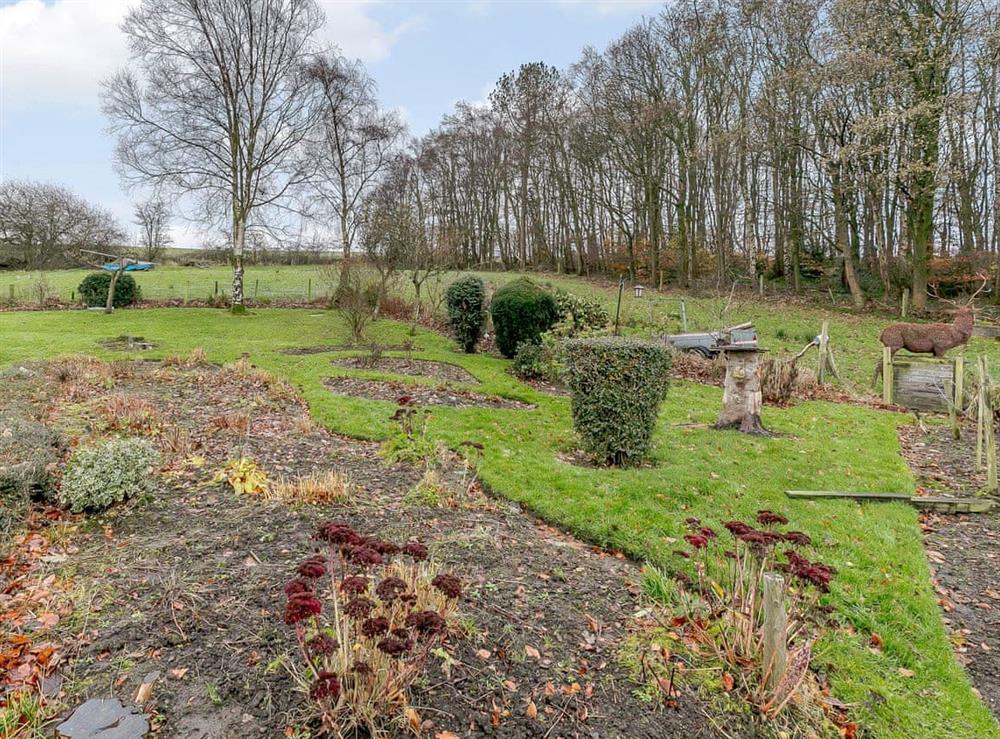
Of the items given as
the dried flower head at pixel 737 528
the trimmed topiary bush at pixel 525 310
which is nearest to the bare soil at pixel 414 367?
the trimmed topiary bush at pixel 525 310

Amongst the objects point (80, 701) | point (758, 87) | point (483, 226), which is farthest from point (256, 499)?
point (483, 226)

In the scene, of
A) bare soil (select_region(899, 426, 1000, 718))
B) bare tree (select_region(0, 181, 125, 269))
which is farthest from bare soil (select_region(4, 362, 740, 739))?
bare tree (select_region(0, 181, 125, 269))

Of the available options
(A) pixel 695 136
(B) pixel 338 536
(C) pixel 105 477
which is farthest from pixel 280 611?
(A) pixel 695 136

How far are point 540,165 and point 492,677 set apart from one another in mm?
30556

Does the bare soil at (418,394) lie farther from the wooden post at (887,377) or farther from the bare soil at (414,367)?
the wooden post at (887,377)

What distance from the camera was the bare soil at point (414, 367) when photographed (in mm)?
10977

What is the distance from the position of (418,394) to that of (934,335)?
928cm

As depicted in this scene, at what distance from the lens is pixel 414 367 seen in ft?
38.0

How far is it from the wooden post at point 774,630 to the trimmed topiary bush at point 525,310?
32.0 ft

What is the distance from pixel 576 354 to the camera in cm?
586

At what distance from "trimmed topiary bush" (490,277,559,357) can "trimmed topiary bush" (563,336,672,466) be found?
626 cm

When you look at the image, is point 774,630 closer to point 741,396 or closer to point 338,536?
point 338,536

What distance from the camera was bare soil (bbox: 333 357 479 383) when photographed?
1098 centimetres

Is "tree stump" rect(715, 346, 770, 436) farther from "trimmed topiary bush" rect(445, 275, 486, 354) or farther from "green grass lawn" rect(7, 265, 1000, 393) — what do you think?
"trimmed topiary bush" rect(445, 275, 486, 354)
